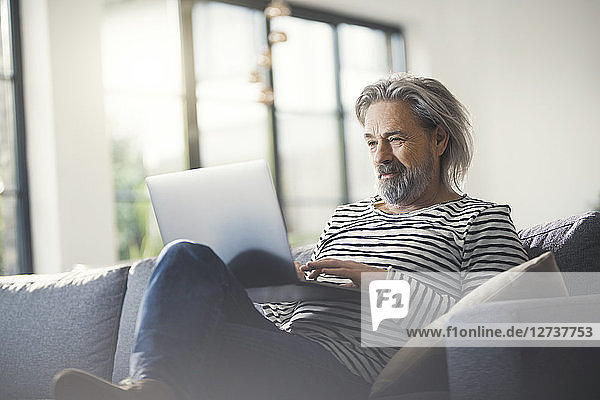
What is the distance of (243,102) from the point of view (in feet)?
19.3

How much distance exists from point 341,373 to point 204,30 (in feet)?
14.0

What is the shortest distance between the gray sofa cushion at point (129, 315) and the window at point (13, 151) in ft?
7.28

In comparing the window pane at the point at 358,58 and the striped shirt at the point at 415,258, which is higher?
the window pane at the point at 358,58

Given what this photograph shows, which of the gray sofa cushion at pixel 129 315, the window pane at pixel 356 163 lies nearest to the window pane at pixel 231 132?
the window pane at pixel 356 163

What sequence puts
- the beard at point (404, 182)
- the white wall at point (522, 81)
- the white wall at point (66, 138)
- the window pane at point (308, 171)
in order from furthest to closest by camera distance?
the white wall at point (522, 81)
the window pane at point (308, 171)
the white wall at point (66, 138)
the beard at point (404, 182)

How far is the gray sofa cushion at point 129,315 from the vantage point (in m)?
2.49

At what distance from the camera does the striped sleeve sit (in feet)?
6.20

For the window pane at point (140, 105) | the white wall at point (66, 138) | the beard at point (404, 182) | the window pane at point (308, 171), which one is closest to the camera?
the beard at point (404, 182)

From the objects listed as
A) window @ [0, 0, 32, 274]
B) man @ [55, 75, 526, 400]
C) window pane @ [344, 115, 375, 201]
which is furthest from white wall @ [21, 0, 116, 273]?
man @ [55, 75, 526, 400]

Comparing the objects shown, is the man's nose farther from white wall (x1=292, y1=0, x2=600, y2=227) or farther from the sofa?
white wall (x1=292, y1=0, x2=600, y2=227)

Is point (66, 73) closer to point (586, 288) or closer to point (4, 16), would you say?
point (4, 16)

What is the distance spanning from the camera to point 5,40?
183 inches

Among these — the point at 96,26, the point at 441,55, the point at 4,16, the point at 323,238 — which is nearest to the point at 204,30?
the point at 96,26

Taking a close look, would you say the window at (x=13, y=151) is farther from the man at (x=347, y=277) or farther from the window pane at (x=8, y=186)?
the man at (x=347, y=277)
